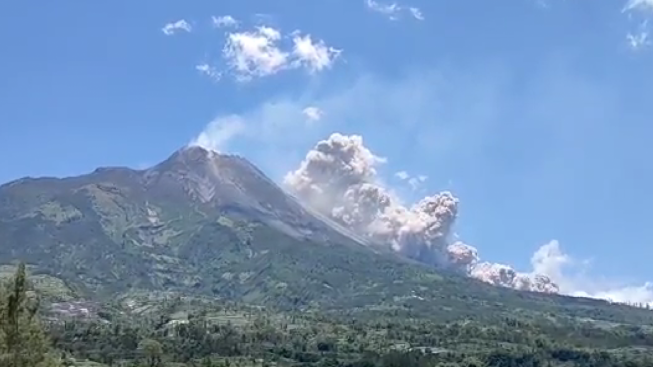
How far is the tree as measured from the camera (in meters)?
46.0

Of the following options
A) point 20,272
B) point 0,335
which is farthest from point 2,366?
point 20,272

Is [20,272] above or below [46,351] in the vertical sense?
above

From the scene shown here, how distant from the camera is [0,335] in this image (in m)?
46.1

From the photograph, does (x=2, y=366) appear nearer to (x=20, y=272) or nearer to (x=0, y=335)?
(x=0, y=335)

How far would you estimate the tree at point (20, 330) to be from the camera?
151 ft

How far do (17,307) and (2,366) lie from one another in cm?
321

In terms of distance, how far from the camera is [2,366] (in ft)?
148

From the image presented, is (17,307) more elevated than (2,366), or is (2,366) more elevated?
(17,307)

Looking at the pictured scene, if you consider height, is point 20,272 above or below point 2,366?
above

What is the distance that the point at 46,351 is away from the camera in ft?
155

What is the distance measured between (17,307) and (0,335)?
1642 mm

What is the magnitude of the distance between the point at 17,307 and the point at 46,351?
2.70 meters

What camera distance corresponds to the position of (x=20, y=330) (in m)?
46.7

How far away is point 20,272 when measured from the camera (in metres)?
46.0
